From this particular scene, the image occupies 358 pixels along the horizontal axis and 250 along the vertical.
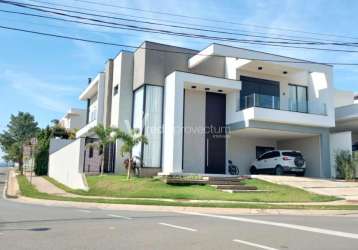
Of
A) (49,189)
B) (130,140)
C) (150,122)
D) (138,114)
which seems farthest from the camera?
(138,114)

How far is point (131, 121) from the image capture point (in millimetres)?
27109

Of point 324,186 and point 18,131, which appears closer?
point 324,186

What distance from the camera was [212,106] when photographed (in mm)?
27734

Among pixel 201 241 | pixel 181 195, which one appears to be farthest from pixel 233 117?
pixel 201 241

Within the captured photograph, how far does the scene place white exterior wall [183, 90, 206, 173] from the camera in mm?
26562

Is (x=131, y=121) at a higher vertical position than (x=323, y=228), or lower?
higher

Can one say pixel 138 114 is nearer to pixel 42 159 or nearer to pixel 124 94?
pixel 124 94

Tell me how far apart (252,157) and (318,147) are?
4929 millimetres

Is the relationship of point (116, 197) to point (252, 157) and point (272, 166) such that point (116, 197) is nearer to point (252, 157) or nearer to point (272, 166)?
point (272, 166)

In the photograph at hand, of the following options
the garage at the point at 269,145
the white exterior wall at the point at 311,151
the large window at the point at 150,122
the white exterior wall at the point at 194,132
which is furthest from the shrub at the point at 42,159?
the white exterior wall at the point at 311,151

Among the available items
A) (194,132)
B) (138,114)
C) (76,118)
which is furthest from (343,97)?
(76,118)

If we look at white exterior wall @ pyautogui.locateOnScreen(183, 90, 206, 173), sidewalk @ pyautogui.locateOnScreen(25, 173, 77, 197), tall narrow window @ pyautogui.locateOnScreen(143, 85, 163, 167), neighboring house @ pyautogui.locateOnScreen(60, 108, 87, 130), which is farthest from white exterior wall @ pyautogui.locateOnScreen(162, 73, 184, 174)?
neighboring house @ pyautogui.locateOnScreen(60, 108, 87, 130)

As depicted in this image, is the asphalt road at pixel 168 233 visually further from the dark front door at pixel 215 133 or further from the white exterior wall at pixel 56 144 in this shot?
the white exterior wall at pixel 56 144

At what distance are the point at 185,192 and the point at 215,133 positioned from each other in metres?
9.46
